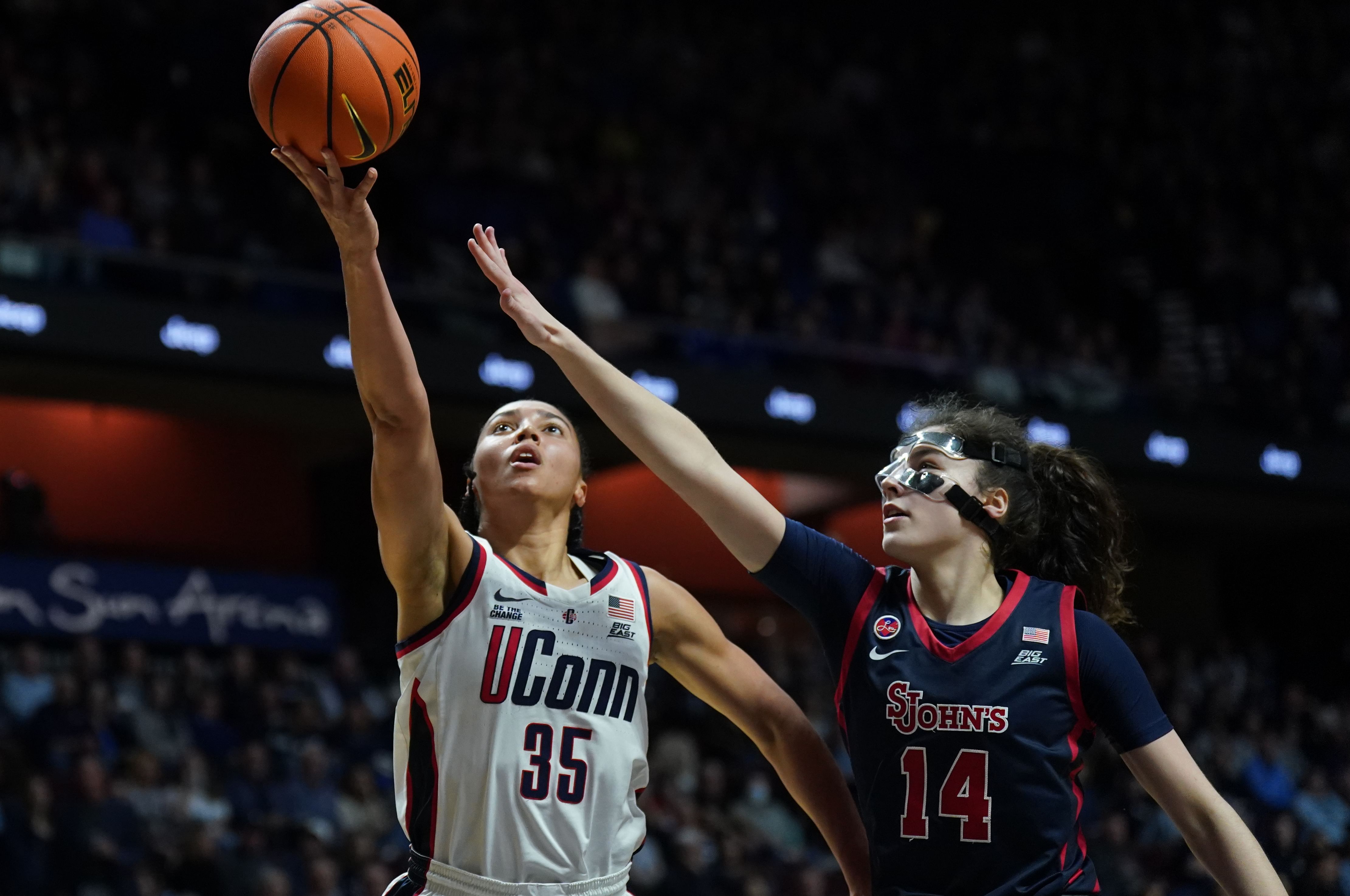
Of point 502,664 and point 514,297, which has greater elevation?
point 514,297

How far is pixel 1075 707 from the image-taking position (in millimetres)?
3078

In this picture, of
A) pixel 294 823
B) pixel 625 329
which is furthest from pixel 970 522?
pixel 625 329

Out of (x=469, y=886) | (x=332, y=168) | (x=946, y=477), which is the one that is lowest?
(x=469, y=886)

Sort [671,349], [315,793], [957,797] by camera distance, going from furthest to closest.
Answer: [671,349]
[315,793]
[957,797]

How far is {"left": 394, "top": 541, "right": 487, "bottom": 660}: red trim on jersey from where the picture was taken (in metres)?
3.39

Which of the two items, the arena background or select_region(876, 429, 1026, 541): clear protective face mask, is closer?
select_region(876, 429, 1026, 541): clear protective face mask

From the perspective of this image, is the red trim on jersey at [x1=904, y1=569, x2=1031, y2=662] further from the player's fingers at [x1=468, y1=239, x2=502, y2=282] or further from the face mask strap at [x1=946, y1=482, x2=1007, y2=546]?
the player's fingers at [x1=468, y1=239, x2=502, y2=282]

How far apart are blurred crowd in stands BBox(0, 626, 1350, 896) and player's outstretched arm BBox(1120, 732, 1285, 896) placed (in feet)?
19.3

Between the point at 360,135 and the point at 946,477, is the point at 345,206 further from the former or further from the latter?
the point at 946,477

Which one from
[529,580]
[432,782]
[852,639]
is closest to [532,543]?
[529,580]

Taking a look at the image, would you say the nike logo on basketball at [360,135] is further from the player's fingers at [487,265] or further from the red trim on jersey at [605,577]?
the red trim on jersey at [605,577]

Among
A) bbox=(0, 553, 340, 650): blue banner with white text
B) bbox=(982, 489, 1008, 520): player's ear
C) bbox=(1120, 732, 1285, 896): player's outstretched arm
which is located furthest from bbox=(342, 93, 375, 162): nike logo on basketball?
bbox=(0, 553, 340, 650): blue banner with white text

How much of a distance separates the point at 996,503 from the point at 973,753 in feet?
1.99

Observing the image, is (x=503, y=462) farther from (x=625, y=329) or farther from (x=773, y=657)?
(x=773, y=657)
